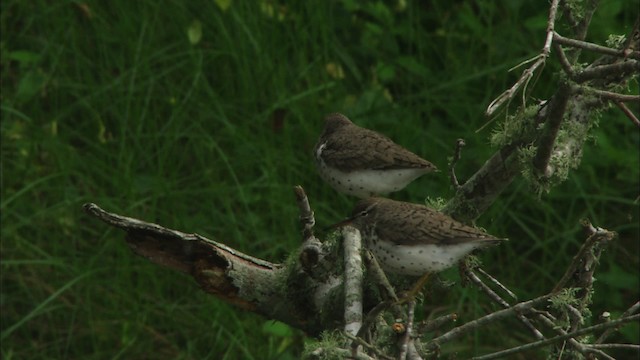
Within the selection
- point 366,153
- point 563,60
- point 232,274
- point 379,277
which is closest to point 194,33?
point 366,153

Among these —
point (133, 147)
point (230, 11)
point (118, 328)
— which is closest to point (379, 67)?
point (230, 11)

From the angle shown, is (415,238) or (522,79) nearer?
(522,79)

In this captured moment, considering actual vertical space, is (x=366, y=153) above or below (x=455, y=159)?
below

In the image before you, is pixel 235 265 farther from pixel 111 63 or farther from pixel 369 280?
pixel 111 63

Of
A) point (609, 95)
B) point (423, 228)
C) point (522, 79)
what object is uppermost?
point (522, 79)

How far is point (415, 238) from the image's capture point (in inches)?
175

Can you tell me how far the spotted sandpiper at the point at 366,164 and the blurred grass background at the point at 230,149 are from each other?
116 centimetres

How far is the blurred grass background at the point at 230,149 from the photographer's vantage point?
21.8ft

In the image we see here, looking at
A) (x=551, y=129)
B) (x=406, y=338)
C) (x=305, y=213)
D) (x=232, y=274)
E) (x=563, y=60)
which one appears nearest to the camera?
(x=563, y=60)

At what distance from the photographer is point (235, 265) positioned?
4.44 metres

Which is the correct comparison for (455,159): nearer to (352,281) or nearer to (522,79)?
(352,281)

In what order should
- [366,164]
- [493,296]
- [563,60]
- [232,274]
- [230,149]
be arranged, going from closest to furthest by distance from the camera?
1. [563,60]
2. [493,296]
3. [232,274]
4. [366,164]
5. [230,149]

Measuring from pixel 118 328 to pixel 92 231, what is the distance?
1.97 feet

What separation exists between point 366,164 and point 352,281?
5.50ft
